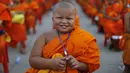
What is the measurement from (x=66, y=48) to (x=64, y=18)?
26cm

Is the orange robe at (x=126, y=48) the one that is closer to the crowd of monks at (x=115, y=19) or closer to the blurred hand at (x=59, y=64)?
the crowd of monks at (x=115, y=19)

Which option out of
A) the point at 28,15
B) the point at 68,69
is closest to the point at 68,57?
the point at 68,69

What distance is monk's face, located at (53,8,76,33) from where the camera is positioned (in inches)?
104

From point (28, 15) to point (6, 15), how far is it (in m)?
4.11

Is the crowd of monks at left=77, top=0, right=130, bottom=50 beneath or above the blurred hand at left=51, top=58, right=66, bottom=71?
beneath

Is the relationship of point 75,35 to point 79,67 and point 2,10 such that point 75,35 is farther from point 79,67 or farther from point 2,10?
point 2,10

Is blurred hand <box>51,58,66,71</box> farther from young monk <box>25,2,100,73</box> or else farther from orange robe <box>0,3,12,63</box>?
orange robe <box>0,3,12,63</box>

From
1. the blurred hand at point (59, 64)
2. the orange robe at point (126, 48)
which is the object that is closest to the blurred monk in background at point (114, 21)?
the orange robe at point (126, 48)

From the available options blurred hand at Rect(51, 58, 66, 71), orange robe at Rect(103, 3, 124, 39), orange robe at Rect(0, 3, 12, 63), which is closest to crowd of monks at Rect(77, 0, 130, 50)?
orange robe at Rect(103, 3, 124, 39)

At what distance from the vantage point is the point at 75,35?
8.94ft

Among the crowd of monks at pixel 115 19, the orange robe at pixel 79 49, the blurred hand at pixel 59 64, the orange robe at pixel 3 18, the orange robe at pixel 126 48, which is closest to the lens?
the blurred hand at pixel 59 64

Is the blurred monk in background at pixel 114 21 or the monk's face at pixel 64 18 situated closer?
the monk's face at pixel 64 18

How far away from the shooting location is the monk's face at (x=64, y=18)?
264 cm

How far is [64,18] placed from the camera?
265cm
